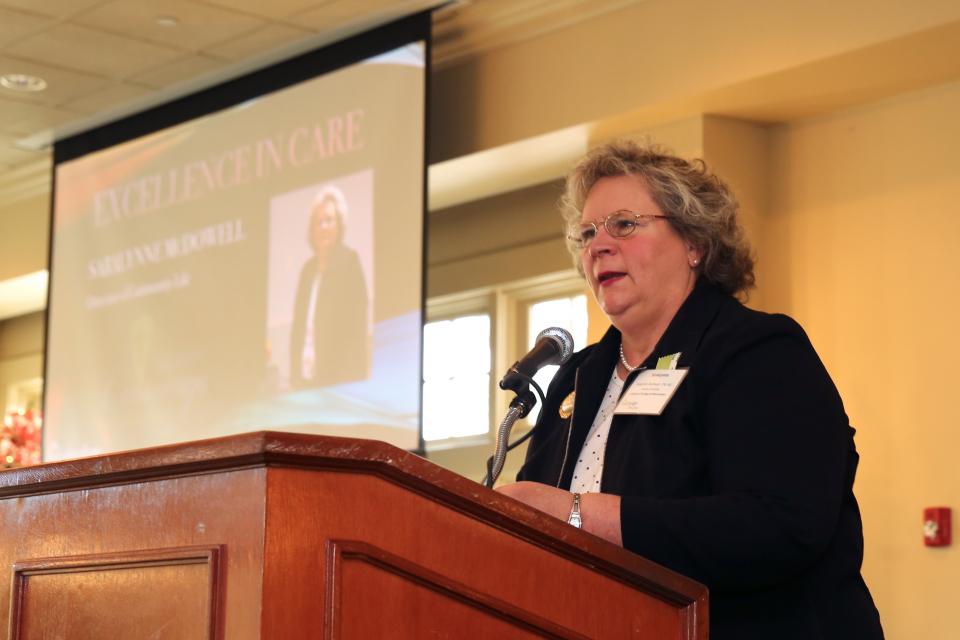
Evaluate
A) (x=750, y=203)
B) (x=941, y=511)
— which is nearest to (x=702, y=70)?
(x=750, y=203)

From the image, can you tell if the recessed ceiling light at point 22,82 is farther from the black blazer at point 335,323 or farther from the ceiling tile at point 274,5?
the black blazer at point 335,323

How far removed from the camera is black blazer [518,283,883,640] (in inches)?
68.6

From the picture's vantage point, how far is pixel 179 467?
1305 mm

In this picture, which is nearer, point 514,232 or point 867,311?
point 867,311

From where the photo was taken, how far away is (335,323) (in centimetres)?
653

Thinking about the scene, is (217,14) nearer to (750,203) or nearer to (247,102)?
(247,102)

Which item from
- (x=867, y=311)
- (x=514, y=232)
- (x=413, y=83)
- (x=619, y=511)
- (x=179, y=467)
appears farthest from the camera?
(x=514, y=232)

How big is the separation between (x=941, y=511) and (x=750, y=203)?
4.74ft

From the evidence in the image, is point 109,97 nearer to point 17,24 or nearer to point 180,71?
point 180,71

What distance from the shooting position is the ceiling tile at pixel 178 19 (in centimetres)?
635

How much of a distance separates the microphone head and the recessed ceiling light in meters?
5.53

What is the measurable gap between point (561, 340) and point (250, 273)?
192 inches

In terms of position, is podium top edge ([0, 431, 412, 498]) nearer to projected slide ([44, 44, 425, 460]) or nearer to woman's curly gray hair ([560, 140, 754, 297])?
woman's curly gray hair ([560, 140, 754, 297])

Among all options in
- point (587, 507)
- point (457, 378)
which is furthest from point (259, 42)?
point (587, 507)
